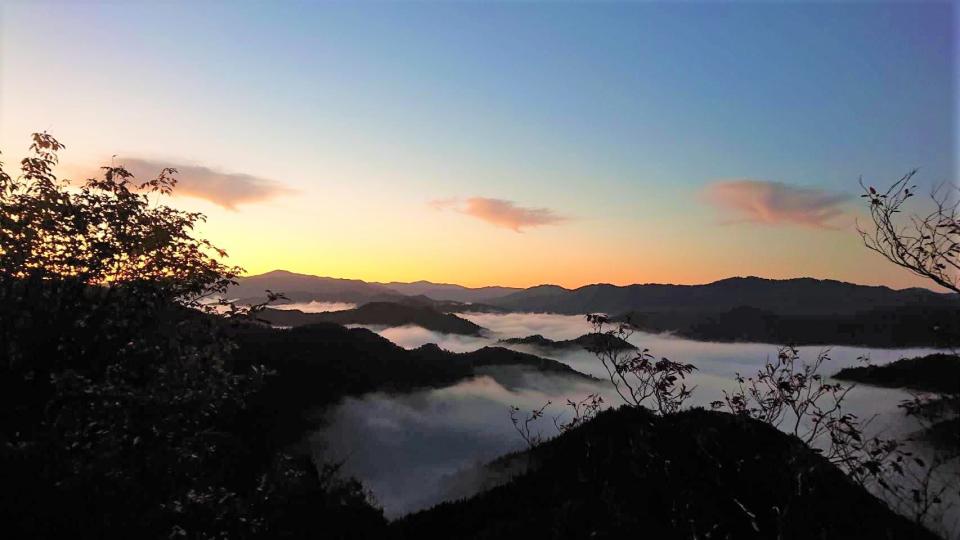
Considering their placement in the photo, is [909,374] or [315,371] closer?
[315,371]

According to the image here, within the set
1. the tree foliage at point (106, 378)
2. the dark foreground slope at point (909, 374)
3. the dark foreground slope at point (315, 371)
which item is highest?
the tree foliage at point (106, 378)

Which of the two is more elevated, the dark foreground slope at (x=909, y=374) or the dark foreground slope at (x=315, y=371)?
the dark foreground slope at (x=909, y=374)

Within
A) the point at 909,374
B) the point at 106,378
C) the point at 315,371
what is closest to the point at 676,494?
the point at 106,378

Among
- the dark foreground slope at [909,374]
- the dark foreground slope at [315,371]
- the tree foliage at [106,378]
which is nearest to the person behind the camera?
the tree foliage at [106,378]

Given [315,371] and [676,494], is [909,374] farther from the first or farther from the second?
[315,371]

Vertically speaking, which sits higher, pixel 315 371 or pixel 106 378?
→ pixel 106 378

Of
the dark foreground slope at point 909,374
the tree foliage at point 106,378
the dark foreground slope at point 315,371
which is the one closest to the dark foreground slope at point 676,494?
the tree foliage at point 106,378

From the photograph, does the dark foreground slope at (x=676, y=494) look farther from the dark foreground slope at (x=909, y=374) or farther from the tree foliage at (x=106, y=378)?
the dark foreground slope at (x=909, y=374)

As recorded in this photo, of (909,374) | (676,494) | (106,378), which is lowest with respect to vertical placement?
(676,494)

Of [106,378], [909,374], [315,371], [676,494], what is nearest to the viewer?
[106,378]
